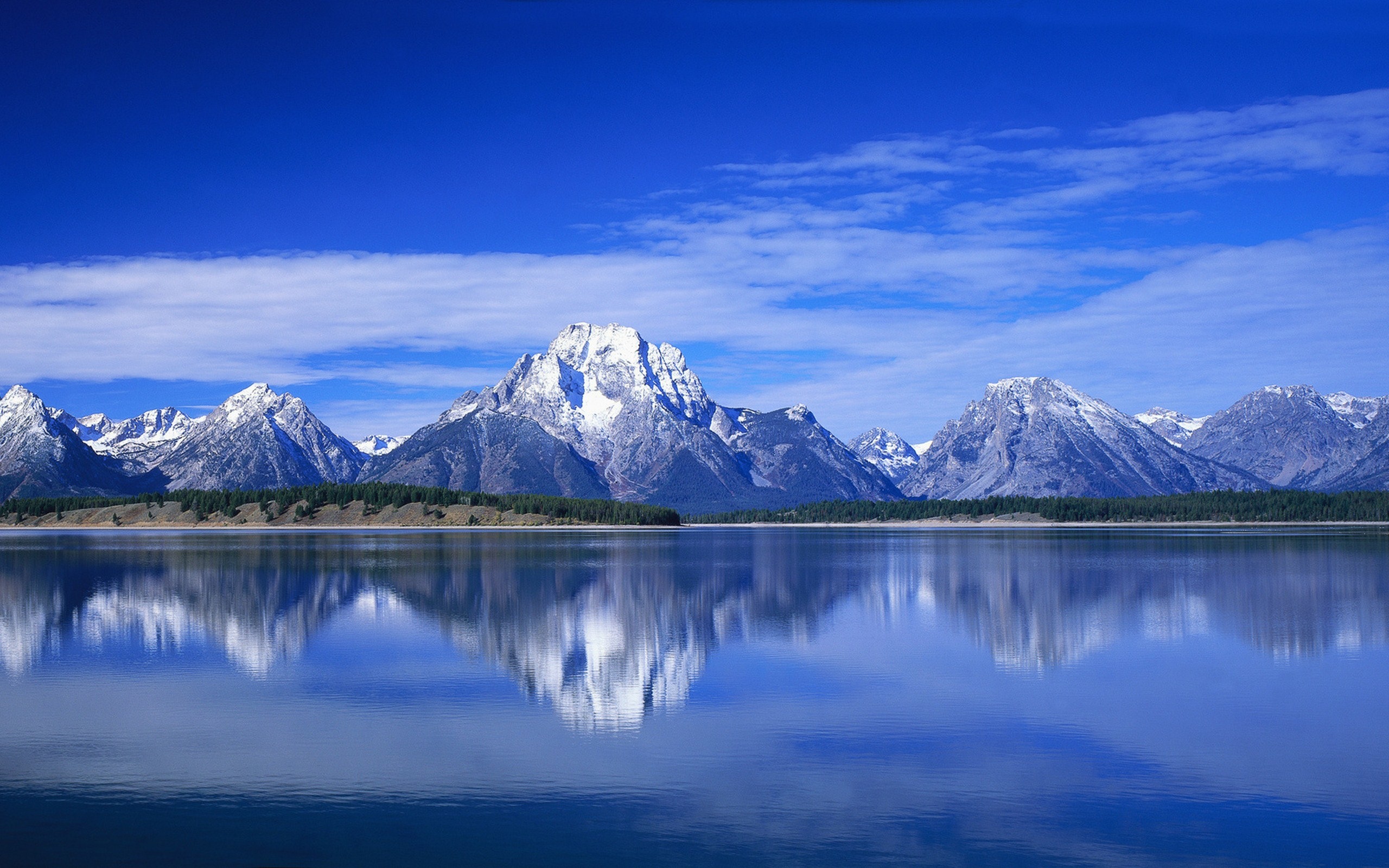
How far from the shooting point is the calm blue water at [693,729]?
22.0 meters

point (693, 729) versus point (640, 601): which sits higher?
point (693, 729)

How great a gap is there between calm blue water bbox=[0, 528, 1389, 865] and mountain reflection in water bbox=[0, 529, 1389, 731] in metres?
0.47

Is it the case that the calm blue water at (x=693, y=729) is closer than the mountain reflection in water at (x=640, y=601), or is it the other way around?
the calm blue water at (x=693, y=729)

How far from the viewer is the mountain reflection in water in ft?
152

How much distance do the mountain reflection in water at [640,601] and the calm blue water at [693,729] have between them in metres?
0.47

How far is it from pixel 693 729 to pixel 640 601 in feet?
124

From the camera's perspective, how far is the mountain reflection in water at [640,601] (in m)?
46.3

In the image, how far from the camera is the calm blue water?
22016mm

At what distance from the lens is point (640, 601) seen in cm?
6925

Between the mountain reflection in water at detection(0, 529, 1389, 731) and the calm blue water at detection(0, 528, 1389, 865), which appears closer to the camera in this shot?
the calm blue water at detection(0, 528, 1389, 865)

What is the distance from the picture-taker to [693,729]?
3175 cm

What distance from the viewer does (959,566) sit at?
10594cm

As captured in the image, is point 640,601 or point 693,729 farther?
point 640,601

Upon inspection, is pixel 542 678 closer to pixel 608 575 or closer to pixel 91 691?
pixel 91 691
